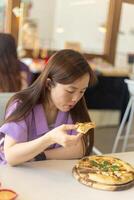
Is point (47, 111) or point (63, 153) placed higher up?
point (47, 111)

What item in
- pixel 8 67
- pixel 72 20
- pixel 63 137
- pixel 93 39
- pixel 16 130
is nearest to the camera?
pixel 63 137

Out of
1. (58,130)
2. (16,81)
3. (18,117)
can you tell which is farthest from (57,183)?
(16,81)

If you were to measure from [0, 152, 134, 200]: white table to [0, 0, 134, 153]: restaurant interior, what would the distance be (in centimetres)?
231

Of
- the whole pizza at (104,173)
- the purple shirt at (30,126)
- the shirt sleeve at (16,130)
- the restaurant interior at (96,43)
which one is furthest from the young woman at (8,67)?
the whole pizza at (104,173)

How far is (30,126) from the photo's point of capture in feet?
4.19

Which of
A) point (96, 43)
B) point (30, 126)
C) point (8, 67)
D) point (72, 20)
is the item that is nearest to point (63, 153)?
point (30, 126)

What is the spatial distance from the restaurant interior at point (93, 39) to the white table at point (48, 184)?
2310mm

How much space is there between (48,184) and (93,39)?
11.2ft

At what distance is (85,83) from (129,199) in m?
0.45

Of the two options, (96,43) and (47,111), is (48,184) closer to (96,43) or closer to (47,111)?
(47,111)

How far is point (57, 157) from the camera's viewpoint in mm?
1307

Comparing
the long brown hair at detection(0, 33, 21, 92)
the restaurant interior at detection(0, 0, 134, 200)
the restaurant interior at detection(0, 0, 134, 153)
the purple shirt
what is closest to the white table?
the purple shirt

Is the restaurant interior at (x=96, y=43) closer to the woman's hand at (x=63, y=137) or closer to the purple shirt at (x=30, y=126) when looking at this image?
the purple shirt at (x=30, y=126)

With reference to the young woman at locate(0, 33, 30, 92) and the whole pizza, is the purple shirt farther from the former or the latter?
the young woman at locate(0, 33, 30, 92)
